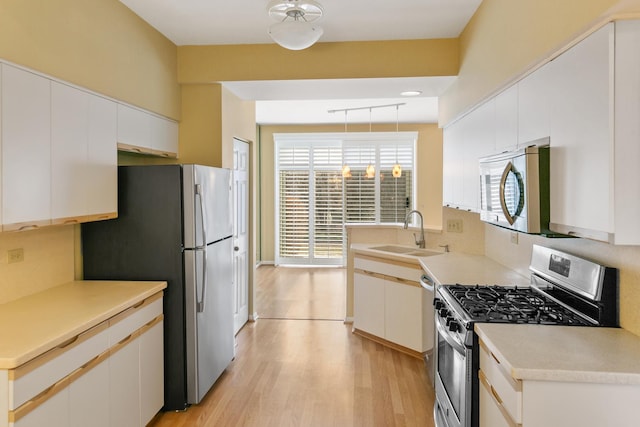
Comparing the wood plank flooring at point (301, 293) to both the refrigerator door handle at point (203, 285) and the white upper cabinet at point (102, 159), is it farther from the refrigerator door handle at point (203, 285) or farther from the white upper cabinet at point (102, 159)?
the white upper cabinet at point (102, 159)

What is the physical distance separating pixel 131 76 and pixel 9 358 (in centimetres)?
217

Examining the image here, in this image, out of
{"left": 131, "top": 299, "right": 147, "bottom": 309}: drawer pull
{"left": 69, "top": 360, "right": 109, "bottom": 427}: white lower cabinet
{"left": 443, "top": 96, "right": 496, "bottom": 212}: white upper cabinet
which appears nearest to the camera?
{"left": 69, "top": 360, "right": 109, "bottom": 427}: white lower cabinet

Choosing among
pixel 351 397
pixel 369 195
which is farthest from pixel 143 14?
pixel 369 195

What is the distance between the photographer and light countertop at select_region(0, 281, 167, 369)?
5.87 ft

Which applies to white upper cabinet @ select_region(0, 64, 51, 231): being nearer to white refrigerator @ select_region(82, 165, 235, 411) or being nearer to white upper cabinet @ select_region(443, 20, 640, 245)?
white refrigerator @ select_region(82, 165, 235, 411)

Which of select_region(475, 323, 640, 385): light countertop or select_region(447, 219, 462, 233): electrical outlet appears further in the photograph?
select_region(447, 219, 462, 233): electrical outlet

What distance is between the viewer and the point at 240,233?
15.9 ft

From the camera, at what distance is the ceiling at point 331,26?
3.04 m

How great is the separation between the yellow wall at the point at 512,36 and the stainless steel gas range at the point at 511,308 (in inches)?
40.2

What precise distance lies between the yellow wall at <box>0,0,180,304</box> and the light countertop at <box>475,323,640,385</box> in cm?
252

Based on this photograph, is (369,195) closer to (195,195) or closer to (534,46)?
(195,195)

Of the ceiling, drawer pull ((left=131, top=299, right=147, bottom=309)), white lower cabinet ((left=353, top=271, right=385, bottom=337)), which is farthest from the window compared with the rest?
drawer pull ((left=131, top=299, right=147, bottom=309))

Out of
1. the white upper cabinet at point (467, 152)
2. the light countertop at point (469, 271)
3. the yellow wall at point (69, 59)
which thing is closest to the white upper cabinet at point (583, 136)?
the white upper cabinet at point (467, 152)

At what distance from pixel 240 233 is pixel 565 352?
12.0 ft
